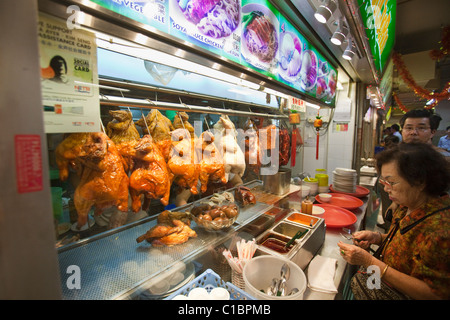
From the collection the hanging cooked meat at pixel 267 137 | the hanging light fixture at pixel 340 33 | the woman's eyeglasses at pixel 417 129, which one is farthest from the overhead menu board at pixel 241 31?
the woman's eyeglasses at pixel 417 129

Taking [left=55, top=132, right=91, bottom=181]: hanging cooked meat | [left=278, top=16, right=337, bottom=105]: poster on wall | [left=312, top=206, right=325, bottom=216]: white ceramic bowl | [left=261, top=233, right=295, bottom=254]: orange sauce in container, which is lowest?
[left=312, top=206, right=325, bottom=216]: white ceramic bowl

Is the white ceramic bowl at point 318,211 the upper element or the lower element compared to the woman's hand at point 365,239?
upper

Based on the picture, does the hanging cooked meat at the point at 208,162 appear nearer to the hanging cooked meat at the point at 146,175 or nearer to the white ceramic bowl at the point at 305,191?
the hanging cooked meat at the point at 146,175

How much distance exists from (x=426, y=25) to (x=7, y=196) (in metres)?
→ 8.63

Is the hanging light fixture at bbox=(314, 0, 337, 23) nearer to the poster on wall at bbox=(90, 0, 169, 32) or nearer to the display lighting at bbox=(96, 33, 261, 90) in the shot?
the display lighting at bbox=(96, 33, 261, 90)

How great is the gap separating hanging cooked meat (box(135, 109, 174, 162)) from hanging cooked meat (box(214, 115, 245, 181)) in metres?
0.63

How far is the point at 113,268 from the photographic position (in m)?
1.23

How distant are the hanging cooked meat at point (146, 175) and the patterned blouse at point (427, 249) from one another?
68.2 inches

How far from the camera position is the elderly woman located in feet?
4.21

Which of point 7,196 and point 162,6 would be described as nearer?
point 7,196

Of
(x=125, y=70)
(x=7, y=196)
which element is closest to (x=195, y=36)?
(x=125, y=70)

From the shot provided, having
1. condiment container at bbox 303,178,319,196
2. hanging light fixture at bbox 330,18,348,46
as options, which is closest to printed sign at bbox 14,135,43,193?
hanging light fixture at bbox 330,18,348,46

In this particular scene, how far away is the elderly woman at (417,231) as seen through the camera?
4.21 ft

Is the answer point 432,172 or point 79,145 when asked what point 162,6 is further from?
point 432,172
